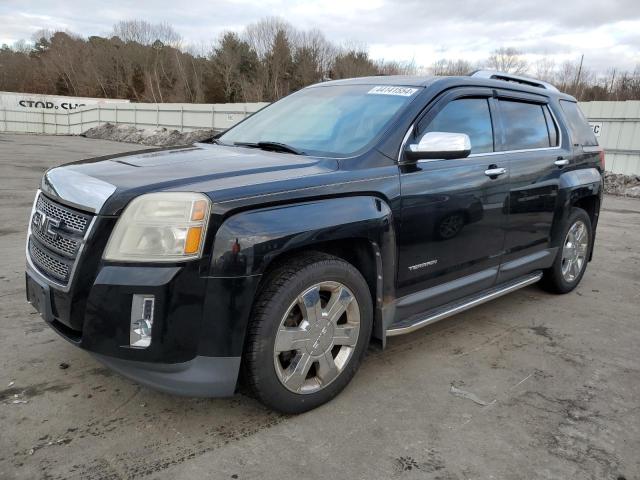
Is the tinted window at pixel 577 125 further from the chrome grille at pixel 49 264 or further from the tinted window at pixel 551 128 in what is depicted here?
the chrome grille at pixel 49 264

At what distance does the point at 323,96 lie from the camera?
147 inches

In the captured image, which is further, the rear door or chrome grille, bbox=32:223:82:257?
the rear door

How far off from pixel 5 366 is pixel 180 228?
5.63ft

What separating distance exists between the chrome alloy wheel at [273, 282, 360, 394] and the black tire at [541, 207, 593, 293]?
262 cm

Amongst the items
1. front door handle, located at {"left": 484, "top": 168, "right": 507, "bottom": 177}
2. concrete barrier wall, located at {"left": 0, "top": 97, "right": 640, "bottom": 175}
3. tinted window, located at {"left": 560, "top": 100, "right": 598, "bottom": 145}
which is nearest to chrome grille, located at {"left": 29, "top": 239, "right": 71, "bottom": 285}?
front door handle, located at {"left": 484, "top": 168, "right": 507, "bottom": 177}

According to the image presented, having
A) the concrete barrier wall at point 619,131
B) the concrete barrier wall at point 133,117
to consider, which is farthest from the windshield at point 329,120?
the concrete barrier wall at point 133,117

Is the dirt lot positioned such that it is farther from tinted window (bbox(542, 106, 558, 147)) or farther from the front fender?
tinted window (bbox(542, 106, 558, 147))

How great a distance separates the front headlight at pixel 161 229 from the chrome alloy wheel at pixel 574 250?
362 cm

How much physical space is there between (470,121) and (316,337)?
6.31 feet

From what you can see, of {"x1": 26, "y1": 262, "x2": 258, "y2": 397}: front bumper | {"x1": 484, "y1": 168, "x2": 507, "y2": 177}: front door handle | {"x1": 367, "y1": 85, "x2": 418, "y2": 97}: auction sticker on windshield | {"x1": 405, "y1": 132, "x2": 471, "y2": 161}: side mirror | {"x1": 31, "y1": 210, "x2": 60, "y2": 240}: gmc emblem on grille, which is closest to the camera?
{"x1": 26, "y1": 262, "x2": 258, "y2": 397}: front bumper

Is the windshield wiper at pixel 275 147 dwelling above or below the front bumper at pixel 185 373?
above

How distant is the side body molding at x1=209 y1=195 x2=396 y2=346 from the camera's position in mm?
2232

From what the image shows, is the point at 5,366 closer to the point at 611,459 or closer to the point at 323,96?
the point at 323,96

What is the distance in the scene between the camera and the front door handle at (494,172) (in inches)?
137
